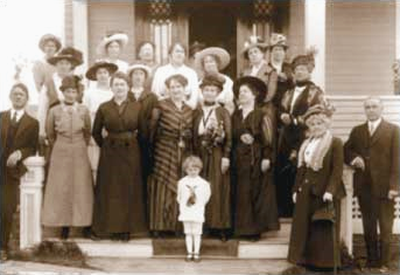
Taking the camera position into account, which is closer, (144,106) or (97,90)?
(144,106)

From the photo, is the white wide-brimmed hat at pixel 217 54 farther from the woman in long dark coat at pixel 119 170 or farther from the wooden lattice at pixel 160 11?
the wooden lattice at pixel 160 11

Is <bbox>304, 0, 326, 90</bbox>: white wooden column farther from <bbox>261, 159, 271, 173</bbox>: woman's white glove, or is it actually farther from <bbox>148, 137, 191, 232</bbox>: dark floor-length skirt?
<bbox>148, 137, 191, 232</bbox>: dark floor-length skirt

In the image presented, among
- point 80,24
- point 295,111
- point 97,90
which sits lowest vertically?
point 295,111

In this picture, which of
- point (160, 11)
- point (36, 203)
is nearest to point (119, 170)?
point (36, 203)

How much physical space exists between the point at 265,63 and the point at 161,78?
1.06 metres

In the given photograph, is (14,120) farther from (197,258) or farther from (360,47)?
(360,47)

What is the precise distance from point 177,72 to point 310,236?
213 centimetres

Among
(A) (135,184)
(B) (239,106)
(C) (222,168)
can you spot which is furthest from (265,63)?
(A) (135,184)

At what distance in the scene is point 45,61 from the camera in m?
7.75

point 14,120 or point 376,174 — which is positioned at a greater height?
point 14,120

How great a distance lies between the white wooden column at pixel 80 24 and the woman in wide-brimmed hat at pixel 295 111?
2959 mm

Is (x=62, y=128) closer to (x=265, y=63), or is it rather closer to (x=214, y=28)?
(x=265, y=63)

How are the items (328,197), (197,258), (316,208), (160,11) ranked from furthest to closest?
(160,11) → (197,258) → (316,208) → (328,197)

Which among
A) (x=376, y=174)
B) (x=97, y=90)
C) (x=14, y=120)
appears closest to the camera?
(x=376, y=174)
